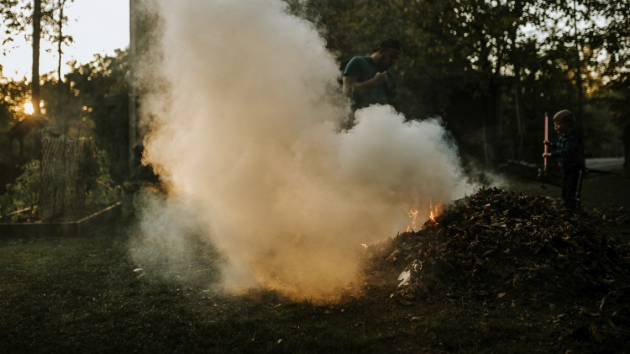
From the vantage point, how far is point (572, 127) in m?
7.99

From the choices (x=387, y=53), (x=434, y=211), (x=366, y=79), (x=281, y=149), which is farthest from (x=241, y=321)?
(x=387, y=53)

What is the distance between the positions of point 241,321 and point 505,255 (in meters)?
2.51

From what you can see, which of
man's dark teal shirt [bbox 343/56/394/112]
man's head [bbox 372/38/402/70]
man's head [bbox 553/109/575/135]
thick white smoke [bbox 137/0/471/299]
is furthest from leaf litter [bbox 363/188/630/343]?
man's head [bbox 553/109/575/135]

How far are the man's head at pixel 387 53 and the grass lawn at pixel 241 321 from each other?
10.2 ft

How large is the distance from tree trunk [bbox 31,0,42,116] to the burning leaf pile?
11061 mm

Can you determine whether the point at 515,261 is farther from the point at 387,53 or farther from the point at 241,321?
the point at 387,53

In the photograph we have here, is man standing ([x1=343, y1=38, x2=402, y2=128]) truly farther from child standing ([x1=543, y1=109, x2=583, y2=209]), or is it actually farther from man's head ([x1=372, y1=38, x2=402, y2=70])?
child standing ([x1=543, y1=109, x2=583, y2=209])

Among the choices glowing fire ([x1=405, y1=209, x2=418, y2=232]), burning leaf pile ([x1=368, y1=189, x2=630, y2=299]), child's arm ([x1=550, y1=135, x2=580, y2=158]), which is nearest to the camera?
burning leaf pile ([x1=368, y1=189, x2=630, y2=299])

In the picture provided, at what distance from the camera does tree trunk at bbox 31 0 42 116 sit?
470 inches

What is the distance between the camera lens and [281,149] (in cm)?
568

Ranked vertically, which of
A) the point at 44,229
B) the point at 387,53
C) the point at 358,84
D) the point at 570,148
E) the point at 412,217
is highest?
the point at 387,53

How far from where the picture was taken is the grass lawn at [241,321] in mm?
3424

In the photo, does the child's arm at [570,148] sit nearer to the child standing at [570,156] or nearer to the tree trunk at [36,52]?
the child standing at [570,156]

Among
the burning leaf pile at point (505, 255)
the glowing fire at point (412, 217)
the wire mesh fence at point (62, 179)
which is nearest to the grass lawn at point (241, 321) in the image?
the burning leaf pile at point (505, 255)
